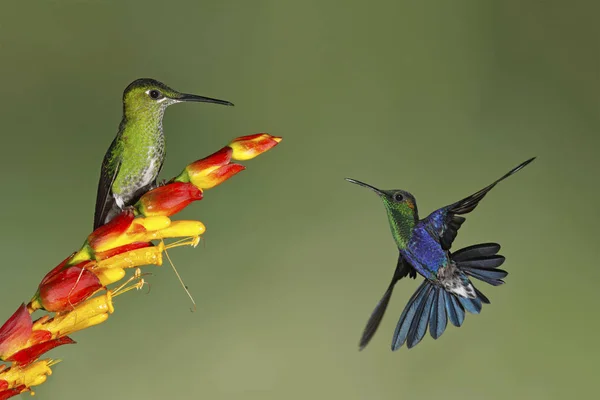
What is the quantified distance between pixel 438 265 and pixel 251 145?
34cm

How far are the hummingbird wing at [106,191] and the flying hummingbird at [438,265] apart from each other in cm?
26

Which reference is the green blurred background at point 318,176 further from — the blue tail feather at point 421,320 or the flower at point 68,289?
the flower at point 68,289

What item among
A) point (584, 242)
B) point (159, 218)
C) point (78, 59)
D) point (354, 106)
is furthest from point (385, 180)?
point (159, 218)

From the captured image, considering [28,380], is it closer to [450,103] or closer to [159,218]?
[159,218]

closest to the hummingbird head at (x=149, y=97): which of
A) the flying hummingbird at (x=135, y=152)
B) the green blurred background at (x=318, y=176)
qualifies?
the flying hummingbird at (x=135, y=152)

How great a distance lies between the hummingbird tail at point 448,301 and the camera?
710mm

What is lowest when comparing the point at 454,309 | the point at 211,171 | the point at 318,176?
the point at 318,176

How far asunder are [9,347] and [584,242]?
158 cm

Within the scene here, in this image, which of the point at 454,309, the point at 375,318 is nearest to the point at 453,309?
the point at 454,309

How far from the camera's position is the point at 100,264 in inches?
21.0

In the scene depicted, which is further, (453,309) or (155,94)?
(453,309)

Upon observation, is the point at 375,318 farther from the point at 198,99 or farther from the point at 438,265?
the point at 198,99

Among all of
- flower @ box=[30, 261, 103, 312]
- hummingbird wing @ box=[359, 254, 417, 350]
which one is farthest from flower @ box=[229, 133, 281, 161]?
hummingbird wing @ box=[359, 254, 417, 350]

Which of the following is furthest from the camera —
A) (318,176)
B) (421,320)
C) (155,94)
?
(318,176)
